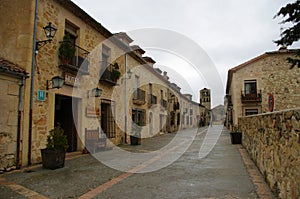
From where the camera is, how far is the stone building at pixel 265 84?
1922 cm

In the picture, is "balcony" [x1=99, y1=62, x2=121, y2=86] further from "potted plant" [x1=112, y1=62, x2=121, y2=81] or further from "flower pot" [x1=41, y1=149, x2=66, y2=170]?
"flower pot" [x1=41, y1=149, x2=66, y2=170]

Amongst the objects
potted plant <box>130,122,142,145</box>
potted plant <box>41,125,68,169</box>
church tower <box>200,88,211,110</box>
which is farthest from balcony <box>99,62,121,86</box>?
church tower <box>200,88,211,110</box>

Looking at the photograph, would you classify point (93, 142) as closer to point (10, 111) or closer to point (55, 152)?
point (55, 152)

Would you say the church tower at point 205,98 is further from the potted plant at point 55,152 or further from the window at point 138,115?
the potted plant at point 55,152

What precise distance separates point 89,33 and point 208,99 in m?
47.9

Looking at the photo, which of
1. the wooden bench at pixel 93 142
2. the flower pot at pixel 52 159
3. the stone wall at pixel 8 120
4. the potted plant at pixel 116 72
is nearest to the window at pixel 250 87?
the potted plant at pixel 116 72

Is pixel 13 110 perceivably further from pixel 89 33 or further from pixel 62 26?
pixel 89 33

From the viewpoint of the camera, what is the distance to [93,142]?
8.65 m

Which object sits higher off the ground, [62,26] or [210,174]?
[62,26]

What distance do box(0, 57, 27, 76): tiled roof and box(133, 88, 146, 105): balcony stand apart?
790 centimetres

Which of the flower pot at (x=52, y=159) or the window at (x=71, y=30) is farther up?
the window at (x=71, y=30)

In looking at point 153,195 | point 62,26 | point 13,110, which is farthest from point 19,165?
point 62,26

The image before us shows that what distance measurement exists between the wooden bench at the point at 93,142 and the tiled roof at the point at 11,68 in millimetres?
3491

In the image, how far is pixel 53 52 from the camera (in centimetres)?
724
